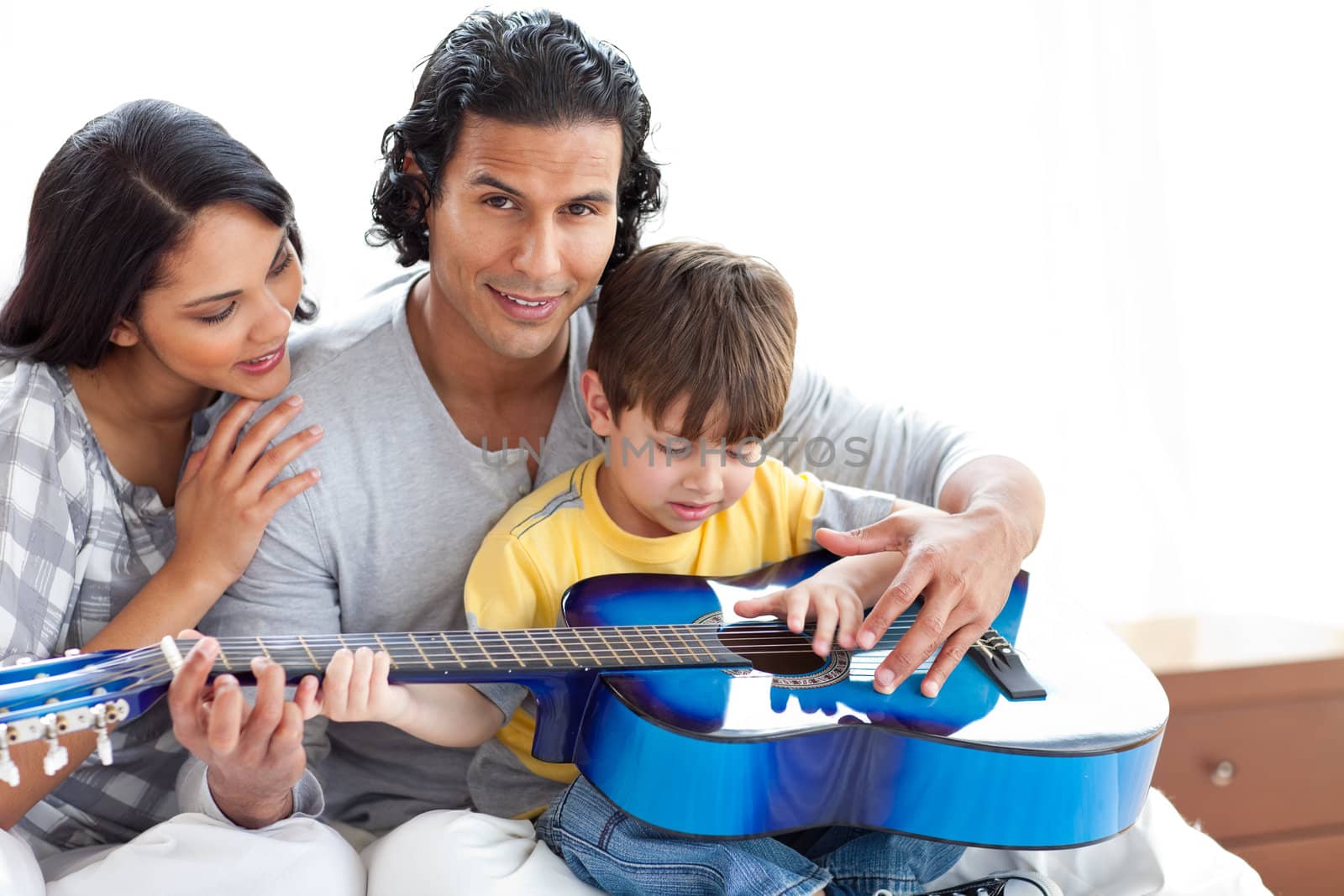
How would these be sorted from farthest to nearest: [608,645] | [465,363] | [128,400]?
[465,363], [128,400], [608,645]

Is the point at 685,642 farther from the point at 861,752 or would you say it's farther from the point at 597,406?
the point at 597,406

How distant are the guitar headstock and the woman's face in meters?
0.44

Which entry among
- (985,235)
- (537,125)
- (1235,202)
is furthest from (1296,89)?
(537,125)

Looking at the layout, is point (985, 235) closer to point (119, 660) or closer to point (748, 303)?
point (748, 303)

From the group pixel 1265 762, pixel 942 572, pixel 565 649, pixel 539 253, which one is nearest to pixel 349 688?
pixel 565 649

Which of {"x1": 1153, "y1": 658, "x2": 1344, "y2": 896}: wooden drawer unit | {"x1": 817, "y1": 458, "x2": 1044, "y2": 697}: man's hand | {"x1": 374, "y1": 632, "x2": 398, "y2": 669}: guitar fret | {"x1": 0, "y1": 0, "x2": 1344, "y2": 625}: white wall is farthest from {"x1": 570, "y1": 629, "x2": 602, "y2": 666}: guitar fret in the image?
{"x1": 1153, "y1": 658, "x2": 1344, "y2": 896}: wooden drawer unit

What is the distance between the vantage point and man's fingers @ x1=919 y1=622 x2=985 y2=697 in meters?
1.27

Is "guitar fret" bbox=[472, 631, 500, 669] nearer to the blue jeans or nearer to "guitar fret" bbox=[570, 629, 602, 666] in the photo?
"guitar fret" bbox=[570, 629, 602, 666]

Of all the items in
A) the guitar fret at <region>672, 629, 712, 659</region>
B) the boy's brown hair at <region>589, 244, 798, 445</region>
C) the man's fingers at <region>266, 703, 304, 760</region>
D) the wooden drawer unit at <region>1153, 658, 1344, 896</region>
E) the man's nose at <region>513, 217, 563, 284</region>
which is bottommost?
the wooden drawer unit at <region>1153, 658, 1344, 896</region>

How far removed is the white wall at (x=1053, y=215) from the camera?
188 centimetres

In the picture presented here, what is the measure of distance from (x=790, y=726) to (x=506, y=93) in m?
0.82

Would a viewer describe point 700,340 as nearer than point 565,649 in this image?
No

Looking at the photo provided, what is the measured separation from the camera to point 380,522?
4.88ft

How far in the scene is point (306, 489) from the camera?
4.71 feet
